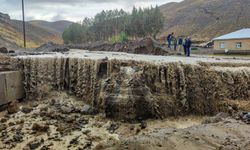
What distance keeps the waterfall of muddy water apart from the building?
675 inches

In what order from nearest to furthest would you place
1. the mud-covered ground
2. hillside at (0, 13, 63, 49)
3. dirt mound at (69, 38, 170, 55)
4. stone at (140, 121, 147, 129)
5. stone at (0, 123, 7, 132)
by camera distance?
the mud-covered ground
stone at (0, 123, 7, 132)
stone at (140, 121, 147, 129)
dirt mound at (69, 38, 170, 55)
hillside at (0, 13, 63, 49)

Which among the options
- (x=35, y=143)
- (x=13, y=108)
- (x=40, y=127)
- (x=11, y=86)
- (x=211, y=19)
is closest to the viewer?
(x=35, y=143)

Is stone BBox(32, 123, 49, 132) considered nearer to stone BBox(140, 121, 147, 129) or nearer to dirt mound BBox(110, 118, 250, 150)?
stone BBox(140, 121, 147, 129)

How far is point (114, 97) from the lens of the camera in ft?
43.4

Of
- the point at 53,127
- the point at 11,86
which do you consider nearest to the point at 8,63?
the point at 11,86

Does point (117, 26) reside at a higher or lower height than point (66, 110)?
higher

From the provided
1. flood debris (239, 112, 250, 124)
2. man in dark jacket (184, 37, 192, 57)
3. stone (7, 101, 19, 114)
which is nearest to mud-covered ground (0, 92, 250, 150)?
stone (7, 101, 19, 114)

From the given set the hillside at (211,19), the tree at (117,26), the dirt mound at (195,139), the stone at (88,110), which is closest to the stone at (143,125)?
the stone at (88,110)

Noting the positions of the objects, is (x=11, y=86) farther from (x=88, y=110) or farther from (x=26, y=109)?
(x=88, y=110)

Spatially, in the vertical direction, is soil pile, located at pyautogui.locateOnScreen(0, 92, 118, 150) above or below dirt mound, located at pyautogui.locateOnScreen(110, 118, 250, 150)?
below

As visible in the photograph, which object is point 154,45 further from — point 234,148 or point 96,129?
point 234,148

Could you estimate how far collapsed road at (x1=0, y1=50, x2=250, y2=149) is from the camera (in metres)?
11.7

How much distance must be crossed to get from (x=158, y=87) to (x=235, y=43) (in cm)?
2275

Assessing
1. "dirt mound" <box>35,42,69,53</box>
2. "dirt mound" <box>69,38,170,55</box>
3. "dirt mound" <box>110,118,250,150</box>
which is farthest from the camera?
"dirt mound" <box>35,42,69,53</box>
